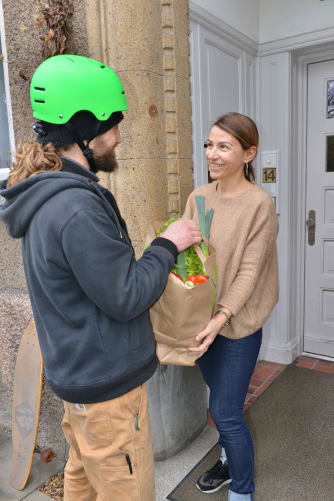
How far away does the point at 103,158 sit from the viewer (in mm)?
1490

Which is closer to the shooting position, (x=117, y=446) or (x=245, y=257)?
(x=117, y=446)

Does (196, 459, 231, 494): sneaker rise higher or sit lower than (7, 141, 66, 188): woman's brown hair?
lower

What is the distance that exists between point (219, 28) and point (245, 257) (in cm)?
185

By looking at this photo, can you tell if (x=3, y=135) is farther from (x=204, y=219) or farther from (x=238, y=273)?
(x=238, y=273)

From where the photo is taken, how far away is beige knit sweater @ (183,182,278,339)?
1914mm

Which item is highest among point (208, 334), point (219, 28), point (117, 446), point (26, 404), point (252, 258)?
point (219, 28)

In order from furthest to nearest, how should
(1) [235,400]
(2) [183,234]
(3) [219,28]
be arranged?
(3) [219,28] → (1) [235,400] → (2) [183,234]

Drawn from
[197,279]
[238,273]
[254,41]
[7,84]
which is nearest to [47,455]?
[238,273]

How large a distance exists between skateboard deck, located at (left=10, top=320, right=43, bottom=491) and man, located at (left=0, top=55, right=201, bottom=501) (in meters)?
1.04

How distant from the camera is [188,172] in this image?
2.63 metres

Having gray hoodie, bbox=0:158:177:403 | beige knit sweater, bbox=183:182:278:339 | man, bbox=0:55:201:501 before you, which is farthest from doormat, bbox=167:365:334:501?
gray hoodie, bbox=0:158:177:403

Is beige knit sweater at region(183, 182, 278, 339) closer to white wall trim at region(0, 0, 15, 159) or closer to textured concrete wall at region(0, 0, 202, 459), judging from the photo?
textured concrete wall at region(0, 0, 202, 459)

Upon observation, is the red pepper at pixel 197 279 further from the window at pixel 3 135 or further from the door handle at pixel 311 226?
the door handle at pixel 311 226

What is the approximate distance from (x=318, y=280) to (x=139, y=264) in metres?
2.87
